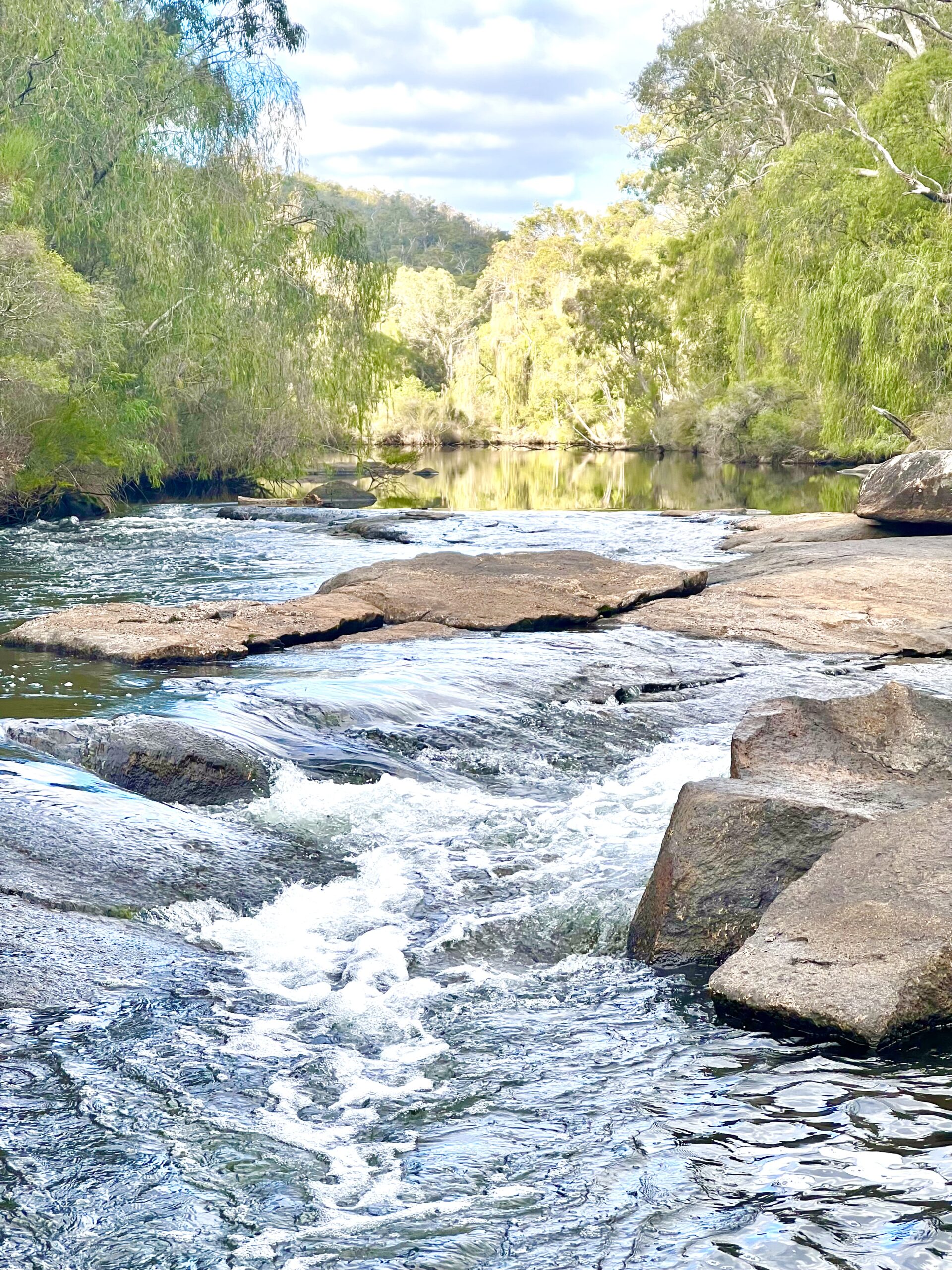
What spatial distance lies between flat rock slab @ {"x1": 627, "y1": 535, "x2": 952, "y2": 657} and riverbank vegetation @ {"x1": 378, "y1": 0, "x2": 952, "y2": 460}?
42.1 feet

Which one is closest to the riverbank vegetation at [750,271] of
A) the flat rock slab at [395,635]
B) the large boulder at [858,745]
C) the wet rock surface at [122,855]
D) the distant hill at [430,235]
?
the flat rock slab at [395,635]

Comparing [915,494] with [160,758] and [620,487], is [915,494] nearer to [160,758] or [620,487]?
[160,758]

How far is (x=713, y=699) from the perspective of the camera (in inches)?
363

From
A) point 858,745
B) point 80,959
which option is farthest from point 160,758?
point 858,745

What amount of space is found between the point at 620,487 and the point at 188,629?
25.9 meters

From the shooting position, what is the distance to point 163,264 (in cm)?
2266

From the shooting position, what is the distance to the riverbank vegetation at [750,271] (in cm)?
2695

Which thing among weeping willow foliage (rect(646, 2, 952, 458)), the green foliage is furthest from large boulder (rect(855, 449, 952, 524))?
the green foliage

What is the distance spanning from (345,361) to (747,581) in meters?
14.3

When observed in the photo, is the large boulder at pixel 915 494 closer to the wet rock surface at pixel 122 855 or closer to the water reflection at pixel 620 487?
the water reflection at pixel 620 487

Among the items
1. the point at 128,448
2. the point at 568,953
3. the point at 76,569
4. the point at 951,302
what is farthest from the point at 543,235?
the point at 568,953

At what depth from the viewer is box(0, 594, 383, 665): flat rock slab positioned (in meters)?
9.88

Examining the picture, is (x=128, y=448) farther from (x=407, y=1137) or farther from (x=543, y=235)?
(x=543, y=235)

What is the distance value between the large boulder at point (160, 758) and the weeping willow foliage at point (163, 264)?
499 inches
